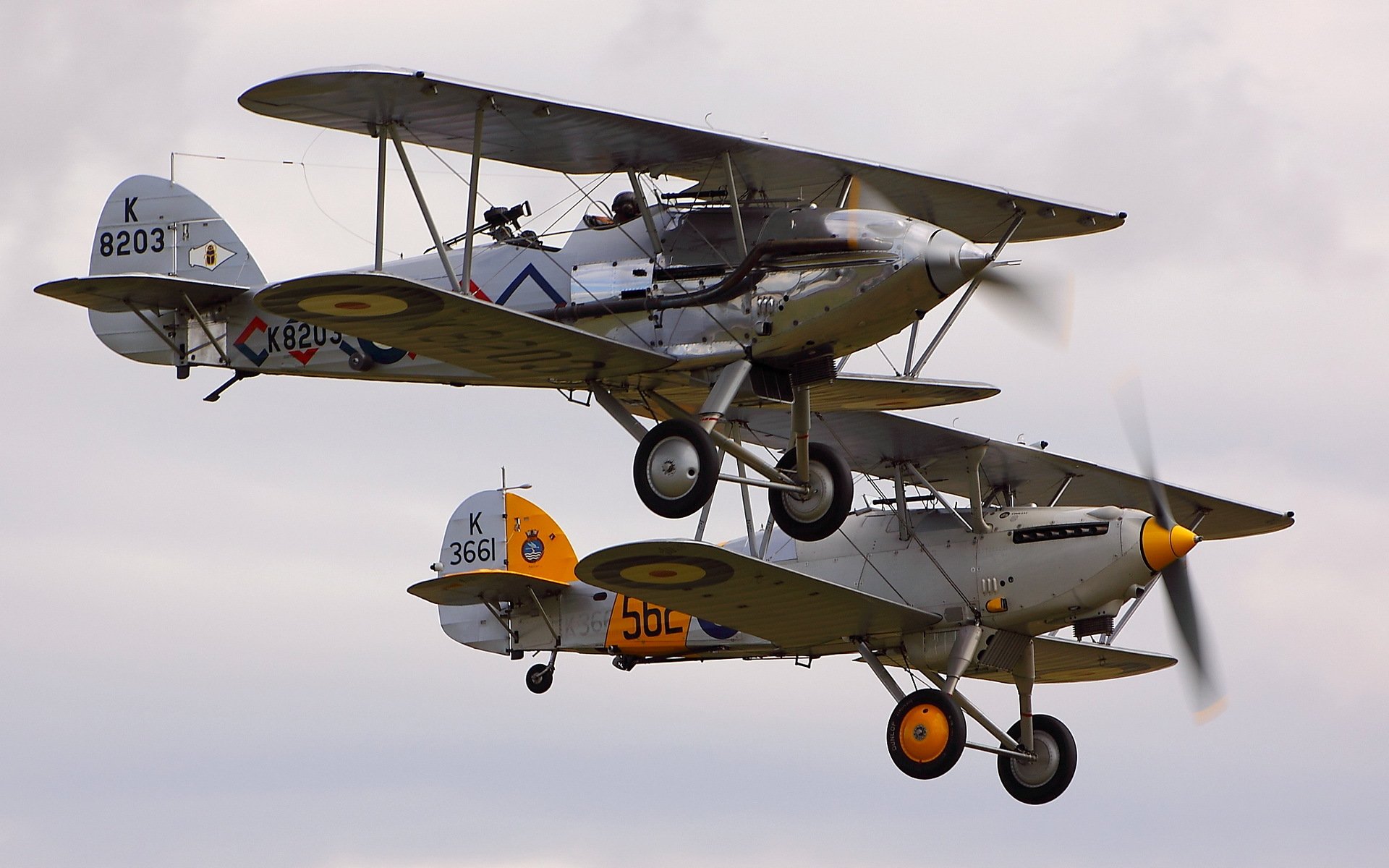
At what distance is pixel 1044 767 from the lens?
23.8 m

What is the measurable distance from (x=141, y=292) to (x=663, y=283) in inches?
194

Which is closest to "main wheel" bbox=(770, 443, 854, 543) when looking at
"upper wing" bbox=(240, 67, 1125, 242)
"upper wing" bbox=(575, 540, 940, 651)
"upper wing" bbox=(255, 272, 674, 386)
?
"upper wing" bbox=(575, 540, 940, 651)

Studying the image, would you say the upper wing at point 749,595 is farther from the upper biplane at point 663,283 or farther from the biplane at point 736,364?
the upper biplane at point 663,283

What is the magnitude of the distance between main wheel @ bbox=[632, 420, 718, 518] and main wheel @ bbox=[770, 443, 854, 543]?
1.81 meters

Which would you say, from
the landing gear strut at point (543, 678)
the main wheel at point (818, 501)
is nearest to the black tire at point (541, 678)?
the landing gear strut at point (543, 678)

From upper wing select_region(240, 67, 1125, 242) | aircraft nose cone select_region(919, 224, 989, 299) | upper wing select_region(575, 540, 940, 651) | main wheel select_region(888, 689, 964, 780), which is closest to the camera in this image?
upper wing select_region(240, 67, 1125, 242)

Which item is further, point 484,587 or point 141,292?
point 484,587

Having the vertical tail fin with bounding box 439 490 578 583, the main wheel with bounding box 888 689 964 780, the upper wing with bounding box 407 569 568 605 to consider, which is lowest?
the main wheel with bounding box 888 689 964 780

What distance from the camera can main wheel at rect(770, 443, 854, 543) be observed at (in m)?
20.4

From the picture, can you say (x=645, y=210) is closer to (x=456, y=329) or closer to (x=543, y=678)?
(x=456, y=329)

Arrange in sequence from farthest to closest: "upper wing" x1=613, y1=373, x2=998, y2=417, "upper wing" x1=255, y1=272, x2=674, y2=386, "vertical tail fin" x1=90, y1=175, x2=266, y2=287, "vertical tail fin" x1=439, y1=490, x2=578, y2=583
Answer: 1. "vertical tail fin" x1=439, y1=490, x2=578, y2=583
2. "vertical tail fin" x1=90, y1=175, x2=266, y2=287
3. "upper wing" x1=613, y1=373, x2=998, y2=417
4. "upper wing" x1=255, y1=272, x2=674, y2=386

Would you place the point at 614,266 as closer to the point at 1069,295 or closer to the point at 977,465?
the point at 1069,295

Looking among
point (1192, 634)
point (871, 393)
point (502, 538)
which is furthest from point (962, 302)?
point (502, 538)

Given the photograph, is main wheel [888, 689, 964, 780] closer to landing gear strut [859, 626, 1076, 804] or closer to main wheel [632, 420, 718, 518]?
landing gear strut [859, 626, 1076, 804]
